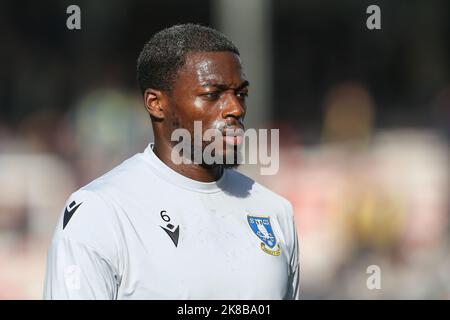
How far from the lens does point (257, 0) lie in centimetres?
1008

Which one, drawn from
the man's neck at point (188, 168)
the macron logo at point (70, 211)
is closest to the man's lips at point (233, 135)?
the man's neck at point (188, 168)

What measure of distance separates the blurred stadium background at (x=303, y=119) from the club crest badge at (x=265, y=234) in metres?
4.42

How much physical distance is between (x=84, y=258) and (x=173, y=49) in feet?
3.15

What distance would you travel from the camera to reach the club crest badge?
3.44 metres

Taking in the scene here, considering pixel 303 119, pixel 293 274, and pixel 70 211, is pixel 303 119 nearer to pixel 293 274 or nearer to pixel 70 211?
pixel 293 274

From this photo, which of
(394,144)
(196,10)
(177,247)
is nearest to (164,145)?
(177,247)

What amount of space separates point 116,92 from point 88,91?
0.57 m

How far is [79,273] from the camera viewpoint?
3.05 meters

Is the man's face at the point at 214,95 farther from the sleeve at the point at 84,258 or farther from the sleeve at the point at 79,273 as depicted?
the sleeve at the point at 79,273

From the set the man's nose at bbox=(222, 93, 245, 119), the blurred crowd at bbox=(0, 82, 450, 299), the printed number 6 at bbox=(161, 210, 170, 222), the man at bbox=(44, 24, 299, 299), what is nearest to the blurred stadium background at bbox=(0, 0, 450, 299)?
the blurred crowd at bbox=(0, 82, 450, 299)

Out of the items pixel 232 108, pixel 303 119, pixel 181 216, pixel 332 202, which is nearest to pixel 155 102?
pixel 232 108

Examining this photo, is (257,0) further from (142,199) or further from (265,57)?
(142,199)

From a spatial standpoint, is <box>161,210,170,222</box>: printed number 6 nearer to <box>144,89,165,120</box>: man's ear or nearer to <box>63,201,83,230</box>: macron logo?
<box>63,201,83,230</box>: macron logo

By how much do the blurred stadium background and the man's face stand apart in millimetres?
4512
